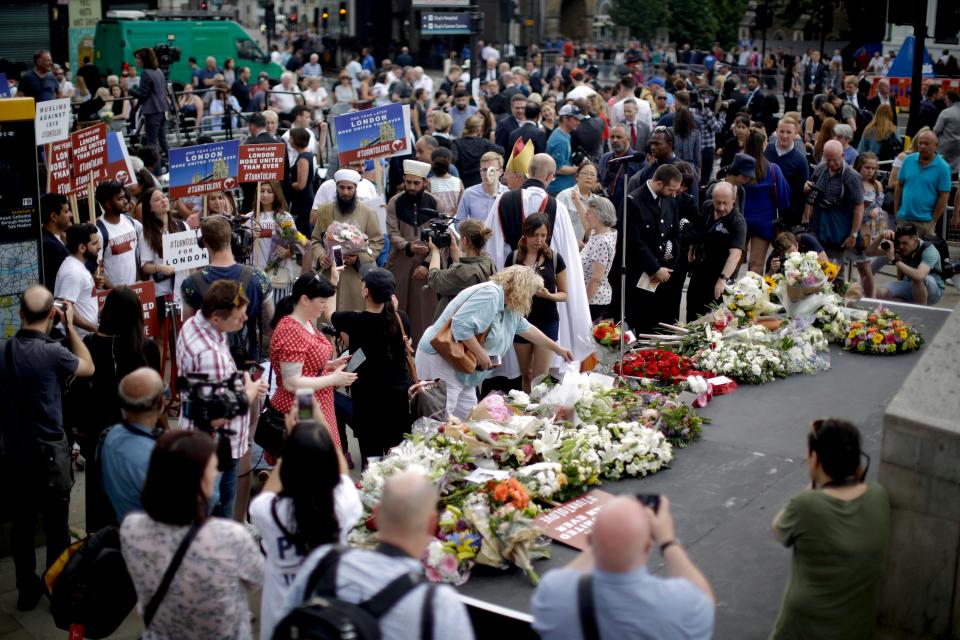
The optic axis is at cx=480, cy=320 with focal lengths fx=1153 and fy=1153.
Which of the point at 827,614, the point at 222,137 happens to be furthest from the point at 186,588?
the point at 222,137

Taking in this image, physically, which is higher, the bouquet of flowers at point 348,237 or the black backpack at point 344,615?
the bouquet of flowers at point 348,237

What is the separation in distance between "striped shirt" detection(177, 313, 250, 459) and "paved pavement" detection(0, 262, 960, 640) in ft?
3.73

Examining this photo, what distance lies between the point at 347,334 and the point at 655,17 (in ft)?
174

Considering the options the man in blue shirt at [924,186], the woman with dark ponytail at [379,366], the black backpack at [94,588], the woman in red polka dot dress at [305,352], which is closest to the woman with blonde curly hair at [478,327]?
the woman with dark ponytail at [379,366]

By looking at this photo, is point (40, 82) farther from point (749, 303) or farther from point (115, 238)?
point (749, 303)

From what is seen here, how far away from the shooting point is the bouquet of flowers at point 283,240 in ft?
34.8

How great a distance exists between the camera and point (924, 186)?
512 inches

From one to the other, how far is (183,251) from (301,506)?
5351mm

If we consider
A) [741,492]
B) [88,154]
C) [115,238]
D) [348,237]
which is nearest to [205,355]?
[741,492]

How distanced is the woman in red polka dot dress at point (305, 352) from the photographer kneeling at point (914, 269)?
6.38 m

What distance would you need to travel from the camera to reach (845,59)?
4578 cm

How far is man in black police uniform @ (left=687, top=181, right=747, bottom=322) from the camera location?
33.4 feet

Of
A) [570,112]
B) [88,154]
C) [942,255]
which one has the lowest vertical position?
[942,255]

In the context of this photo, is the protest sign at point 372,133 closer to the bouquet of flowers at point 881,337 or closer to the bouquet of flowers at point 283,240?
the bouquet of flowers at point 283,240
